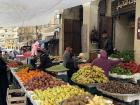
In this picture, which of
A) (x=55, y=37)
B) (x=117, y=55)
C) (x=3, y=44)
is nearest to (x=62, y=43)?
(x=55, y=37)

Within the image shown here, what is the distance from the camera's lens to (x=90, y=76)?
722cm

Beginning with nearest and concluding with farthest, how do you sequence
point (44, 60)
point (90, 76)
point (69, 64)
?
point (90, 76) → point (69, 64) → point (44, 60)

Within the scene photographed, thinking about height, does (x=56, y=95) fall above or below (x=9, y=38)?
below

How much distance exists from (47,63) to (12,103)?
8.34 feet

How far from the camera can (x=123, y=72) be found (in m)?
8.76

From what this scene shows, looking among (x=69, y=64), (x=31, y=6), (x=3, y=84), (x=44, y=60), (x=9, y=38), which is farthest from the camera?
(x=9, y=38)

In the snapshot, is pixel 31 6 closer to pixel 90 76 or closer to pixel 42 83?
pixel 42 83

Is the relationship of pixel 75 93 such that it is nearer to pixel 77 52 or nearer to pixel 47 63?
pixel 47 63

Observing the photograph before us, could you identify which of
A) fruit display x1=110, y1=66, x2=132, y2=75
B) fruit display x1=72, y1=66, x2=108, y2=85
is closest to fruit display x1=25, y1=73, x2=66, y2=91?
fruit display x1=72, y1=66, x2=108, y2=85

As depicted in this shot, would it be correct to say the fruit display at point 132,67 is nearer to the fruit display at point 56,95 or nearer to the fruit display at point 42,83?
the fruit display at point 42,83

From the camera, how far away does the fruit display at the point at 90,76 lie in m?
7.10

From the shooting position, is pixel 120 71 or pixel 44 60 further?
pixel 44 60

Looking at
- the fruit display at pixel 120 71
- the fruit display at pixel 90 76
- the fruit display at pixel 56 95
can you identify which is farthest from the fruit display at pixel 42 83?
the fruit display at pixel 120 71

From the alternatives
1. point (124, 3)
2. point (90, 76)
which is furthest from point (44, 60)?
point (124, 3)
